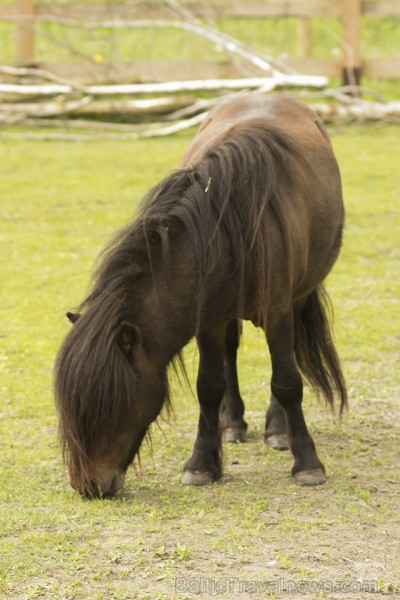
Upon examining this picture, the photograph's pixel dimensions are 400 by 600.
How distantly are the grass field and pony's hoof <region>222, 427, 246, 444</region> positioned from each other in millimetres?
59

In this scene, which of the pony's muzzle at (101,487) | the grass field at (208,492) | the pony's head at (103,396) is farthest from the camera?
the pony's muzzle at (101,487)

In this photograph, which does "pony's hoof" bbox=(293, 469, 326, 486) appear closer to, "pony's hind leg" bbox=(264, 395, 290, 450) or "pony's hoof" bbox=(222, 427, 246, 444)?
"pony's hind leg" bbox=(264, 395, 290, 450)

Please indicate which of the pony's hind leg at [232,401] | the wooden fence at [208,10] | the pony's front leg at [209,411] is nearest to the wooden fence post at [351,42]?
the wooden fence at [208,10]

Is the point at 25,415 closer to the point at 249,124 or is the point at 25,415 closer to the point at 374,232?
the point at 249,124

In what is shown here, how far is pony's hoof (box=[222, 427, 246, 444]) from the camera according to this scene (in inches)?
213

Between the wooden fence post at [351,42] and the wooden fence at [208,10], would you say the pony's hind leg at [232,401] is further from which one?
the wooden fence post at [351,42]

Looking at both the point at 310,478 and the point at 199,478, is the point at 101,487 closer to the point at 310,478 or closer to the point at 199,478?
the point at 199,478

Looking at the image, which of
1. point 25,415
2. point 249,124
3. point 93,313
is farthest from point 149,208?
point 25,415

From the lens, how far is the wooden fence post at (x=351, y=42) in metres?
14.3

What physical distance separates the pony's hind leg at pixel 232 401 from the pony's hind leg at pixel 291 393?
633mm

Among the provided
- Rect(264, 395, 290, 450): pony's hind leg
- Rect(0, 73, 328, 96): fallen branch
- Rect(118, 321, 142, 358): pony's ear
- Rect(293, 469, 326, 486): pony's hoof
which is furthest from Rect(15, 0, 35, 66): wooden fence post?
Rect(118, 321, 142, 358): pony's ear

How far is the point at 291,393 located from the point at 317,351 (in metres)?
0.80

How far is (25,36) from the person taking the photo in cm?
1416

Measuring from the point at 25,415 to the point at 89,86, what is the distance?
875 centimetres
